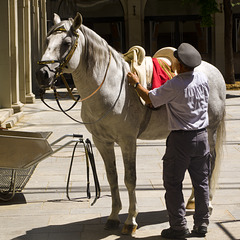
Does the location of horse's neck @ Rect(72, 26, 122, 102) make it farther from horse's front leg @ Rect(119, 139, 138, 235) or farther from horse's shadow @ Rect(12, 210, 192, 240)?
horse's shadow @ Rect(12, 210, 192, 240)

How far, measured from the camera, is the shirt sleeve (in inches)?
212

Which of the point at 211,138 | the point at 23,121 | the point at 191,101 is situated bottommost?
the point at 23,121

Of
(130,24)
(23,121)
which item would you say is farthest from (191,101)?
(130,24)

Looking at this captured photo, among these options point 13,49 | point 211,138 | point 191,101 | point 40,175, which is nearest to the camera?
point 191,101

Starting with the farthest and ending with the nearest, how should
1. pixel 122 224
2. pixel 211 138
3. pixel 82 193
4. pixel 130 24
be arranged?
1. pixel 130 24
2. pixel 82 193
3. pixel 211 138
4. pixel 122 224

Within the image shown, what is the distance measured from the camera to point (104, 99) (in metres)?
5.70

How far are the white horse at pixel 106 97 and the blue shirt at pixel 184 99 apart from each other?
451 mm

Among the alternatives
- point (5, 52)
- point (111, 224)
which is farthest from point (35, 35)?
point (111, 224)

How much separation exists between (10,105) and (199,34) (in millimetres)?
19200

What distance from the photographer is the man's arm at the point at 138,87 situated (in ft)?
18.2

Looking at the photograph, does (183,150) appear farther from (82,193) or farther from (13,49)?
(13,49)

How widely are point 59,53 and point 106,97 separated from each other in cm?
69

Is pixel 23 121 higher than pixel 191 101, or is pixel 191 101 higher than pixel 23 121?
pixel 191 101

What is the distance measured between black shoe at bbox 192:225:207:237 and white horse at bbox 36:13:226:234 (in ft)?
2.01
